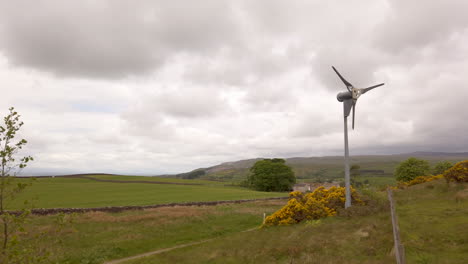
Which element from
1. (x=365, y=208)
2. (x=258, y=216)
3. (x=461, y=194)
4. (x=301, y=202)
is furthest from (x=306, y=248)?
(x=258, y=216)

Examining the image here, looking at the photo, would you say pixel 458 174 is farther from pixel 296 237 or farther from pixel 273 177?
pixel 273 177

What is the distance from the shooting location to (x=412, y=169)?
6631 cm

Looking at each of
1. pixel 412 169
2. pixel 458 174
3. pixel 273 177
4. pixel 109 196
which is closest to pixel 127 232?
pixel 458 174

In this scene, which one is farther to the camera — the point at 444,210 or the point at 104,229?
the point at 104,229

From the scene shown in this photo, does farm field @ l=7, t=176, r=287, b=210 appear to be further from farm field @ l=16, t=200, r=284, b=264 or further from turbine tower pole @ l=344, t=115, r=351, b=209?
turbine tower pole @ l=344, t=115, r=351, b=209

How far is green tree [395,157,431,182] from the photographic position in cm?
6544

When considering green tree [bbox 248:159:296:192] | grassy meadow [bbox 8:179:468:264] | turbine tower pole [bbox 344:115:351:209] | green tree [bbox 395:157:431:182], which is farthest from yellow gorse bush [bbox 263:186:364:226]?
green tree [bbox 248:159:296:192]

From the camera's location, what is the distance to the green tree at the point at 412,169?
6544 centimetres

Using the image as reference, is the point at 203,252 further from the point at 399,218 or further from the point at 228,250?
the point at 399,218

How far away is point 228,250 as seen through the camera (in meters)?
19.4

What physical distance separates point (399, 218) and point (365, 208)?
14.8 feet

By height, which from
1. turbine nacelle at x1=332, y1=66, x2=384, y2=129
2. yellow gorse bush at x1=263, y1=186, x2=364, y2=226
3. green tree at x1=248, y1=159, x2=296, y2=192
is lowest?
green tree at x1=248, y1=159, x2=296, y2=192

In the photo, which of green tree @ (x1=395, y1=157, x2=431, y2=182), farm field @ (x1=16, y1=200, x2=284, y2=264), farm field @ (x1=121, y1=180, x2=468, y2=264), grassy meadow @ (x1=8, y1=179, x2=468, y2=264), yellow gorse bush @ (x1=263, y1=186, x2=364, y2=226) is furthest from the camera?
green tree @ (x1=395, y1=157, x2=431, y2=182)

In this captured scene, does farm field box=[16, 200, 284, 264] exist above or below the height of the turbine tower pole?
below
